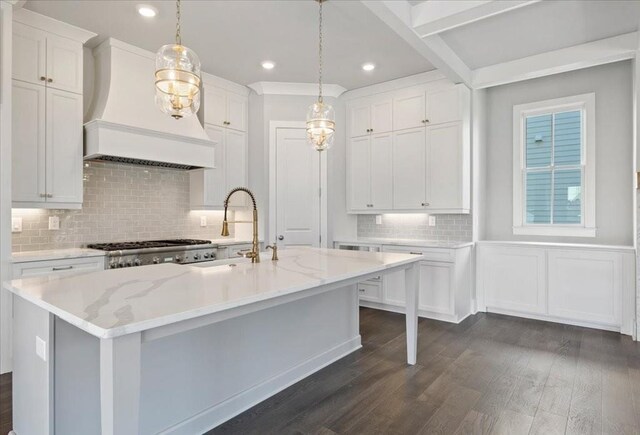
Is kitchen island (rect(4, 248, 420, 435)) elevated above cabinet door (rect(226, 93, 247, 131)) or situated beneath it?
situated beneath

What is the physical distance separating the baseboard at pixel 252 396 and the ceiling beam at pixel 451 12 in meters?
2.84

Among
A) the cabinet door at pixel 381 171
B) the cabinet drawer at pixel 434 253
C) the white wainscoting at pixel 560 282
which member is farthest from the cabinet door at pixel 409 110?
the white wainscoting at pixel 560 282

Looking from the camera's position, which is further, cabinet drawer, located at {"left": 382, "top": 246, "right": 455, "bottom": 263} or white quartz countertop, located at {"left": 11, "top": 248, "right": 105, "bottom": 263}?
cabinet drawer, located at {"left": 382, "top": 246, "right": 455, "bottom": 263}

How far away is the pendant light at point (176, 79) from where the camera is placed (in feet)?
7.15

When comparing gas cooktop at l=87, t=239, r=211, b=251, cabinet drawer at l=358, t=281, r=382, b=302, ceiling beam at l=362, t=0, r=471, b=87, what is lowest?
cabinet drawer at l=358, t=281, r=382, b=302

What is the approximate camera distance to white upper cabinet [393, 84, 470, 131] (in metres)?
4.53

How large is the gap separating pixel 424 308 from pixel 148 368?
337 cm

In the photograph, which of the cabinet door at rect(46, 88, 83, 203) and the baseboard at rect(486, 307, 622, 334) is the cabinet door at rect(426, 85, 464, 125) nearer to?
the baseboard at rect(486, 307, 622, 334)

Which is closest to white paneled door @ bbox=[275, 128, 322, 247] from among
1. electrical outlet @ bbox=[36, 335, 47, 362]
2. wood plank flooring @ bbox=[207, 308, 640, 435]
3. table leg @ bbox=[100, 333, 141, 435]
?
wood plank flooring @ bbox=[207, 308, 640, 435]

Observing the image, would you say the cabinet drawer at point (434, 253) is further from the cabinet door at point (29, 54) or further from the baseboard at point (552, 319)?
the cabinet door at point (29, 54)

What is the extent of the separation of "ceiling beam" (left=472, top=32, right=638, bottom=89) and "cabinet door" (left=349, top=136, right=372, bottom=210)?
1572 millimetres

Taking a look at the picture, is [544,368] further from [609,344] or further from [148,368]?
[148,368]

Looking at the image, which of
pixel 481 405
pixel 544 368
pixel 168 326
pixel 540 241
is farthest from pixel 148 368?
pixel 540 241

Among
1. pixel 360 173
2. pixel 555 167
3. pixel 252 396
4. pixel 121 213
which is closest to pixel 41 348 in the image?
pixel 252 396
